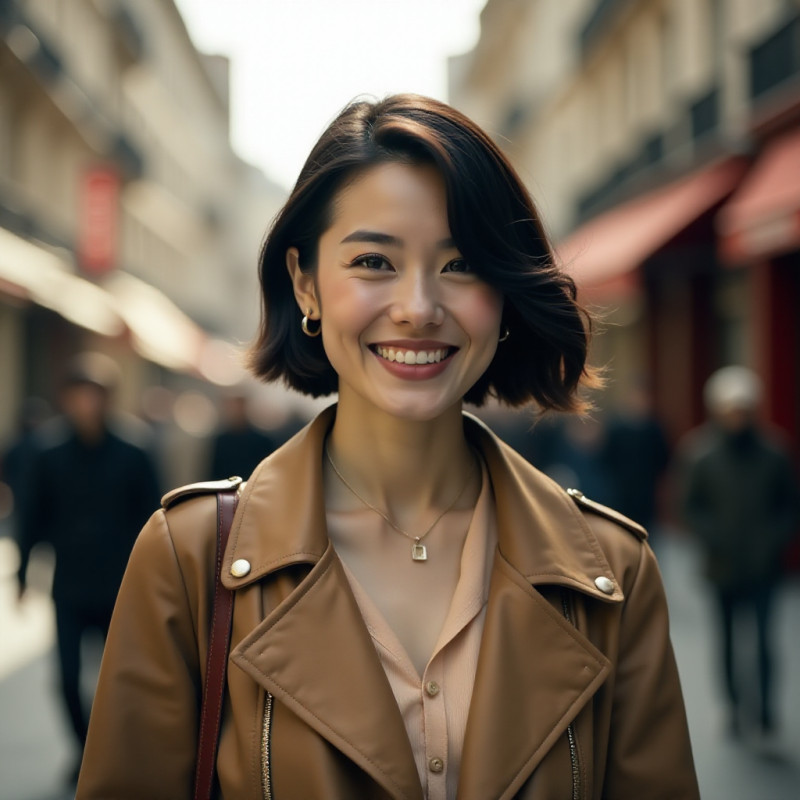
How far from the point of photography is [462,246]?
2123mm

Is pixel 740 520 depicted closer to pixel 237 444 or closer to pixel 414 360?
pixel 237 444

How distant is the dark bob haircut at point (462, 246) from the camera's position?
2137 millimetres

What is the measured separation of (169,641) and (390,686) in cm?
38

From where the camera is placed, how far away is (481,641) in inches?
85.0

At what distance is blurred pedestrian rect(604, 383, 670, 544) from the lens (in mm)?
10641

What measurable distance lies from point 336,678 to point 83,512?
4.32 meters

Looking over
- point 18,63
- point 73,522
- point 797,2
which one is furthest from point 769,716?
point 18,63

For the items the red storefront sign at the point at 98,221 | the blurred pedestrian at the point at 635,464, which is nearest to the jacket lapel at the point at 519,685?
the blurred pedestrian at the point at 635,464

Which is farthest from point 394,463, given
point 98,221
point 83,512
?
point 98,221

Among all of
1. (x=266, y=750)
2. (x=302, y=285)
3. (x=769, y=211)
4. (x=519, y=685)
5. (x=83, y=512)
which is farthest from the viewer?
(x=769, y=211)

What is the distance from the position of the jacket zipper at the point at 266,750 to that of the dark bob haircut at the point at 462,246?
29.2 inches

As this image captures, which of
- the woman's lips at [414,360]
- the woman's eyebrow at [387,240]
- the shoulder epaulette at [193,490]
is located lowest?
the shoulder epaulette at [193,490]

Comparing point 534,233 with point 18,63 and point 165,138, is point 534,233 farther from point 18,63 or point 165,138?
point 165,138

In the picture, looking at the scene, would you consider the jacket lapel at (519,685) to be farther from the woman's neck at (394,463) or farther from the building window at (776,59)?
the building window at (776,59)
